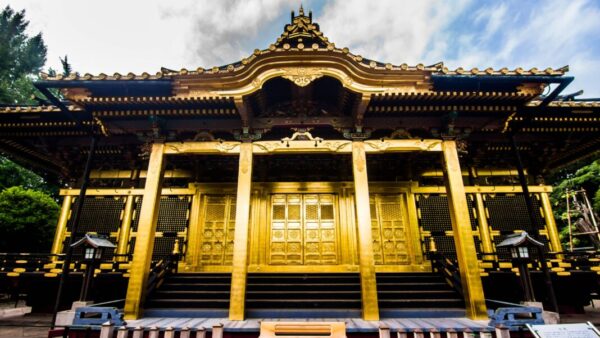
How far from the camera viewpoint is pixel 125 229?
9141 mm

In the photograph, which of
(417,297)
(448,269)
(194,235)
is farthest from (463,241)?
(194,235)

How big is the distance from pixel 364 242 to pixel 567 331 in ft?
10.9

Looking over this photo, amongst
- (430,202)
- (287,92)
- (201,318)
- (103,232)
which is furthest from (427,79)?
(103,232)

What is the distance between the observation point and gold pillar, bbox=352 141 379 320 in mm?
5758

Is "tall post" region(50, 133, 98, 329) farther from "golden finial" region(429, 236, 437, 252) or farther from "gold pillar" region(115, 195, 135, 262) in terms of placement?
"golden finial" region(429, 236, 437, 252)

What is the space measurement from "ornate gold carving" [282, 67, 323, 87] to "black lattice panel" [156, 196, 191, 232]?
5.85 metres

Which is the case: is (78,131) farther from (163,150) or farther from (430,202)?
(430,202)

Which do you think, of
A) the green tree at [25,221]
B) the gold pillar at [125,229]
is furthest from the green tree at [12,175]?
the gold pillar at [125,229]

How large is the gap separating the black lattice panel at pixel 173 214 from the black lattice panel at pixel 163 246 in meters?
0.30

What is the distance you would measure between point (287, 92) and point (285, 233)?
472 centimetres

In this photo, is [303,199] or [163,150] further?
[303,199]

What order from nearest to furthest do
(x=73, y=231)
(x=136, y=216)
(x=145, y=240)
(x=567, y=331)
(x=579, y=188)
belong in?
(x=567, y=331) < (x=145, y=240) < (x=73, y=231) < (x=136, y=216) < (x=579, y=188)

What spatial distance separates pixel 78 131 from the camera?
8.41 metres

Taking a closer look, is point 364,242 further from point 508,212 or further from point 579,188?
point 579,188
